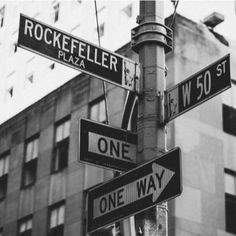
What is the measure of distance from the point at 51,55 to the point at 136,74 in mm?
930

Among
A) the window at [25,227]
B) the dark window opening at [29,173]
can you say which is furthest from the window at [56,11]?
the window at [25,227]

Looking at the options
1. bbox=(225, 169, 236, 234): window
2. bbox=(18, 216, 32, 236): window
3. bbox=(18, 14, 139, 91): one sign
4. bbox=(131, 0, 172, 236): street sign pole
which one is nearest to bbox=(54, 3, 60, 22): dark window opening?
bbox=(18, 216, 32, 236): window

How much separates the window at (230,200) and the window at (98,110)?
5.71m

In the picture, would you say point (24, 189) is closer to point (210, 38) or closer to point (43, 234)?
point (43, 234)

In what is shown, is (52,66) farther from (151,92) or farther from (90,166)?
(151,92)

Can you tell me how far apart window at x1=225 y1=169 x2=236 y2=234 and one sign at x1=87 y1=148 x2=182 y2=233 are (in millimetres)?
17240

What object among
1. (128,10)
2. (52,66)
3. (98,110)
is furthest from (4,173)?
(128,10)

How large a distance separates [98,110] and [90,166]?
2.60m

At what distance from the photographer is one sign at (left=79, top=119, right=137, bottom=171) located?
6871mm

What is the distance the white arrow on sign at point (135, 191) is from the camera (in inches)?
247

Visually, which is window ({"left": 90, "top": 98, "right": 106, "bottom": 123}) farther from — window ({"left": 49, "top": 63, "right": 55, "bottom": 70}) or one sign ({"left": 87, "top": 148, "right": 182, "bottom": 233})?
one sign ({"left": 87, "top": 148, "right": 182, "bottom": 233})

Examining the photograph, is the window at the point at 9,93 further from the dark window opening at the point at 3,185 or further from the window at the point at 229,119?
the window at the point at 229,119

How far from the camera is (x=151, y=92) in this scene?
276 inches

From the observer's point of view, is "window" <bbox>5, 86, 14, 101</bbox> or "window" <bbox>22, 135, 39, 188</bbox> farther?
"window" <bbox>5, 86, 14, 101</bbox>
